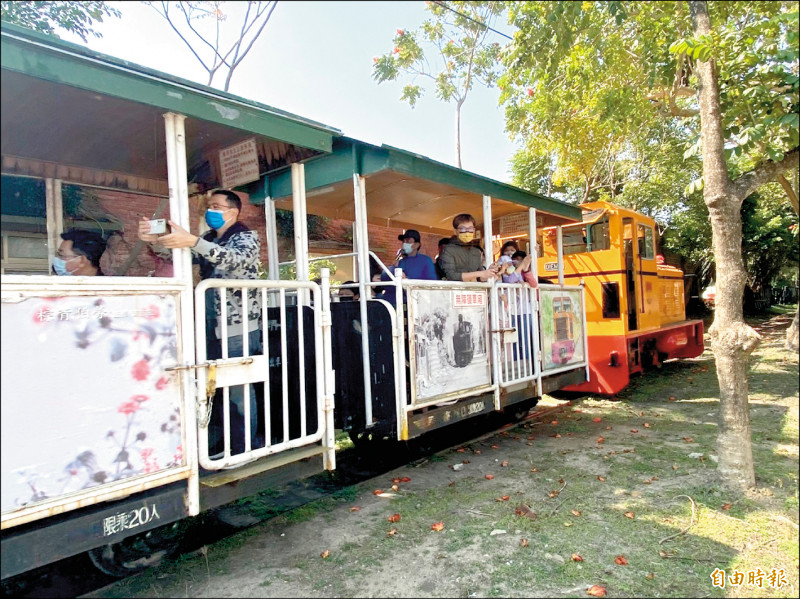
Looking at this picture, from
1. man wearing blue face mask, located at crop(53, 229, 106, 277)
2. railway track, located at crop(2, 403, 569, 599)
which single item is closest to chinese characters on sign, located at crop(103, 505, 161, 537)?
railway track, located at crop(2, 403, 569, 599)

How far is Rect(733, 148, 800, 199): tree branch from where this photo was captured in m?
3.89

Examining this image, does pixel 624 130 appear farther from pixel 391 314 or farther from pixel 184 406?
pixel 184 406

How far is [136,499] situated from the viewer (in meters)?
2.49

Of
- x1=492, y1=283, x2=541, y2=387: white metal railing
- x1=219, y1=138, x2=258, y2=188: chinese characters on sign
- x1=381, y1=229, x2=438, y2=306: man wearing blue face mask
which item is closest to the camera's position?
x1=219, y1=138, x2=258, y2=188: chinese characters on sign

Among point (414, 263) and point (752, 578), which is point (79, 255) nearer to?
point (414, 263)

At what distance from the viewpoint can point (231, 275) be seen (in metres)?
3.28

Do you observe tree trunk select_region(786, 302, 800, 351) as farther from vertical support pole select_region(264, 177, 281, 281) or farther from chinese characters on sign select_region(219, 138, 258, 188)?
vertical support pole select_region(264, 177, 281, 281)

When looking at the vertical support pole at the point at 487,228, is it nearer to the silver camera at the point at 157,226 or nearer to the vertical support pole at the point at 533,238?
the vertical support pole at the point at 533,238

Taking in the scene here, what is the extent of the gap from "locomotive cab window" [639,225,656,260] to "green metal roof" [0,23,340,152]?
6.52m

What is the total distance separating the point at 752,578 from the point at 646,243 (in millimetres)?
6466

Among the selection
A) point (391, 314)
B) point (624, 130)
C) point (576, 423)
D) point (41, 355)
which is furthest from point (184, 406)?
point (624, 130)

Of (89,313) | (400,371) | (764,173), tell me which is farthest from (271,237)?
(764,173)

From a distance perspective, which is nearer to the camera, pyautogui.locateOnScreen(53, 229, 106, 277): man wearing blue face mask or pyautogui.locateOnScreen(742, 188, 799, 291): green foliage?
pyautogui.locateOnScreen(53, 229, 106, 277): man wearing blue face mask

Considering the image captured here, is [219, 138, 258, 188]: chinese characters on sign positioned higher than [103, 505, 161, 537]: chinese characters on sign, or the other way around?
[219, 138, 258, 188]: chinese characters on sign
